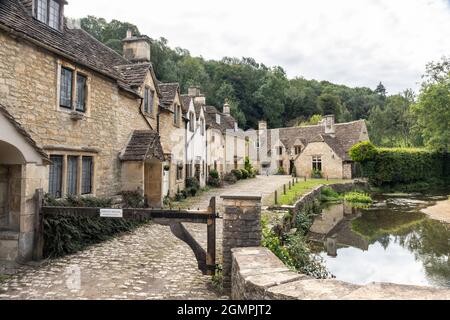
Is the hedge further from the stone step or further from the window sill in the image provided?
the stone step

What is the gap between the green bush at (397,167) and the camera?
35.8 metres

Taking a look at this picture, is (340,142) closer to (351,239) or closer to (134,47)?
(351,239)

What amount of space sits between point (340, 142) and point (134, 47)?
33.9 m

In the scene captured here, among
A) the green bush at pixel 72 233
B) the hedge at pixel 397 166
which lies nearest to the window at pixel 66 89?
the green bush at pixel 72 233

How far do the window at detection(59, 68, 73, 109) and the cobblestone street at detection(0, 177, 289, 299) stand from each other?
437 centimetres

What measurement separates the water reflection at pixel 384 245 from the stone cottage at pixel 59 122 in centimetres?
834

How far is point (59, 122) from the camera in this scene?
9328mm

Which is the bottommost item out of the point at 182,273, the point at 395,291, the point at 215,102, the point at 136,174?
the point at 182,273

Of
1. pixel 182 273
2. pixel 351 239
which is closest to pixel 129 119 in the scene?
pixel 182 273

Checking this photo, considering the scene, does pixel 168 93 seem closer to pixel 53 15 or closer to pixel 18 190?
pixel 53 15

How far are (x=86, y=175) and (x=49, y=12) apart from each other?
17.1 ft

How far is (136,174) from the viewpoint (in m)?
12.6

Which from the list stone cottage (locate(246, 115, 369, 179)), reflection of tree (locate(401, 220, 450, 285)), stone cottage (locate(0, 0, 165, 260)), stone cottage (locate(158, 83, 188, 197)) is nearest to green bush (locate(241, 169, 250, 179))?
stone cottage (locate(246, 115, 369, 179))

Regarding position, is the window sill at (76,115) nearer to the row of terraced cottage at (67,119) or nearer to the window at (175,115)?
the row of terraced cottage at (67,119)
